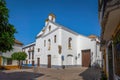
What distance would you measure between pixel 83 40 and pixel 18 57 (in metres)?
12.3

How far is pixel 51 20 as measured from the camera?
42.4 meters

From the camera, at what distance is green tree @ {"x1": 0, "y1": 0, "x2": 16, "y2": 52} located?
11367 mm

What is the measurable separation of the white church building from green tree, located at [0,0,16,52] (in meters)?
24.1

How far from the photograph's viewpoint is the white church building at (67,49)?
3581cm

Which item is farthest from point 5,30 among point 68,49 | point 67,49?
point 68,49

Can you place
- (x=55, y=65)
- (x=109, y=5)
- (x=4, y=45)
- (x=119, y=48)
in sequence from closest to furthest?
(x=109, y=5)
(x=119, y=48)
(x=4, y=45)
(x=55, y=65)

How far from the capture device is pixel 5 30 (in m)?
11.8

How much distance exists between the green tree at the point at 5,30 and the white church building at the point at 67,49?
24.1 m

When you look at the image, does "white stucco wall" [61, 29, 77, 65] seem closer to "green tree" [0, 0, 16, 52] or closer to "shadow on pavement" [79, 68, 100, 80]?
"shadow on pavement" [79, 68, 100, 80]

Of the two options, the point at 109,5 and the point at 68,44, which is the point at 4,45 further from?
the point at 68,44

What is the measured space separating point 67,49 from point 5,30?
25631mm

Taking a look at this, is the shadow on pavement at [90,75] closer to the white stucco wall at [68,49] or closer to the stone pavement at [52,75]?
the stone pavement at [52,75]

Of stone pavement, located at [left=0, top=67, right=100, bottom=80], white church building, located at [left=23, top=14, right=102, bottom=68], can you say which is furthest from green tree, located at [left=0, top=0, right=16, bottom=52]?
white church building, located at [left=23, top=14, right=102, bottom=68]

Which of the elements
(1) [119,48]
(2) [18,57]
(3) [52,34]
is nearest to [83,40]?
(3) [52,34]
